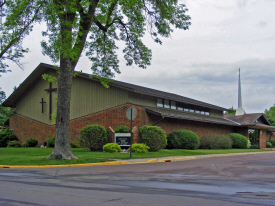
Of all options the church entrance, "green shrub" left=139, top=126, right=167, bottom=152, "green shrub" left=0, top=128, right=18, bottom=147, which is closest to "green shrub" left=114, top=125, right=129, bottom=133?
"green shrub" left=139, top=126, right=167, bottom=152

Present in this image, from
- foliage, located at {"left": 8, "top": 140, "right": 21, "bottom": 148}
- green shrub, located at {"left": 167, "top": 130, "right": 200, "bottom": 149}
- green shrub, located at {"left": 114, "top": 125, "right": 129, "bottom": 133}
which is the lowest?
foliage, located at {"left": 8, "top": 140, "right": 21, "bottom": 148}

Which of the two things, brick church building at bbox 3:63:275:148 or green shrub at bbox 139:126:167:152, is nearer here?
green shrub at bbox 139:126:167:152

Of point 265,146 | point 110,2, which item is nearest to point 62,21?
point 110,2

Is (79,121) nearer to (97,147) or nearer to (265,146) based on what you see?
(97,147)

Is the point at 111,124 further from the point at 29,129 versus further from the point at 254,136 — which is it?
the point at 254,136

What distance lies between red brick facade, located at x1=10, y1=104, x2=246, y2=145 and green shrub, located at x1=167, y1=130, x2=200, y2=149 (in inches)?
34.3

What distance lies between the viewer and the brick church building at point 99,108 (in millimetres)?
26000

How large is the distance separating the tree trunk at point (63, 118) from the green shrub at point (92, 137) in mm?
6806

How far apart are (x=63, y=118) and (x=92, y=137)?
720 centimetres

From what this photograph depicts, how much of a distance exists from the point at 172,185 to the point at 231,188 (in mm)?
1483

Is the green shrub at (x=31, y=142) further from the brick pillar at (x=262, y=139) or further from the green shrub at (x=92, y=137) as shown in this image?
the brick pillar at (x=262, y=139)

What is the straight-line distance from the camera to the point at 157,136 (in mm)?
23188

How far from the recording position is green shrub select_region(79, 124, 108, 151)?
23.0 metres

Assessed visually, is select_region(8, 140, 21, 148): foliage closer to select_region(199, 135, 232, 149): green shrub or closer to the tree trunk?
the tree trunk
